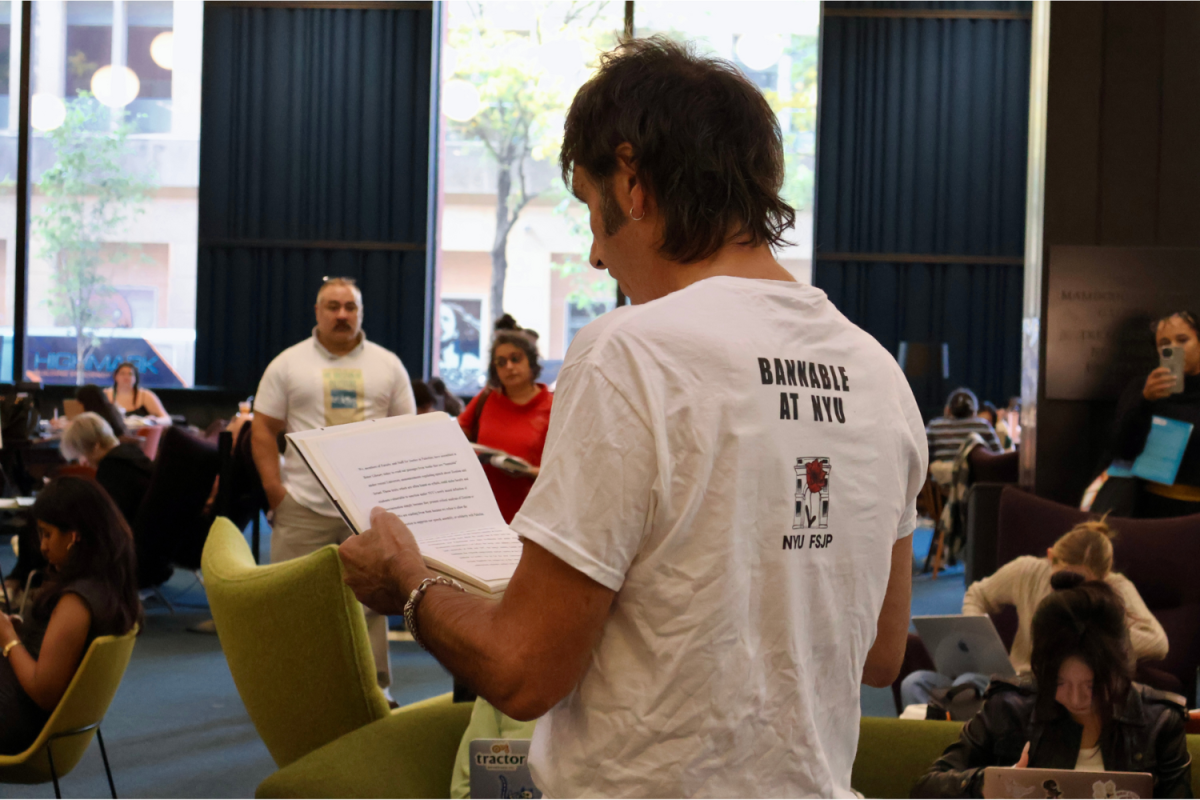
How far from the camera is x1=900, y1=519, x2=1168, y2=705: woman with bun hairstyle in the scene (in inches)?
124

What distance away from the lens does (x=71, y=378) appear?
1109 cm

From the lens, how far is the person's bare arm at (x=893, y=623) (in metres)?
1.08

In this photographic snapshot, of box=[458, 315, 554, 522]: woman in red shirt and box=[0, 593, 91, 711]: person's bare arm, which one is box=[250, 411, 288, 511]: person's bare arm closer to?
box=[458, 315, 554, 522]: woman in red shirt

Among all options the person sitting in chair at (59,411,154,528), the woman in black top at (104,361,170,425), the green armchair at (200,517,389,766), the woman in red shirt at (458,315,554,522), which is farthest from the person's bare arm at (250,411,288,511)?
the woman in black top at (104,361,170,425)

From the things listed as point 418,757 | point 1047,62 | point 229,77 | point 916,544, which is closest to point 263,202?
point 229,77

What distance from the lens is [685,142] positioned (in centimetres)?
92

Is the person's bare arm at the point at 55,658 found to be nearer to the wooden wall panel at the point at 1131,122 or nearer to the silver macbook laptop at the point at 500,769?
the silver macbook laptop at the point at 500,769

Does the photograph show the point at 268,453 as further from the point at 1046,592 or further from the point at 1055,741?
the point at 1055,741

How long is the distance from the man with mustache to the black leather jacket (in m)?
2.38

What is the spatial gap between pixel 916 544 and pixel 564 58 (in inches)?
210

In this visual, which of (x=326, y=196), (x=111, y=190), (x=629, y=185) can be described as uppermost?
(x=111, y=190)

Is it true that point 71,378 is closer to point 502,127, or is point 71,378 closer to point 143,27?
point 143,27

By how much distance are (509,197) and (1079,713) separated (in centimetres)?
979

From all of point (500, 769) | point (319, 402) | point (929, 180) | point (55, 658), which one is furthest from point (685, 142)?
point (929, 180)
